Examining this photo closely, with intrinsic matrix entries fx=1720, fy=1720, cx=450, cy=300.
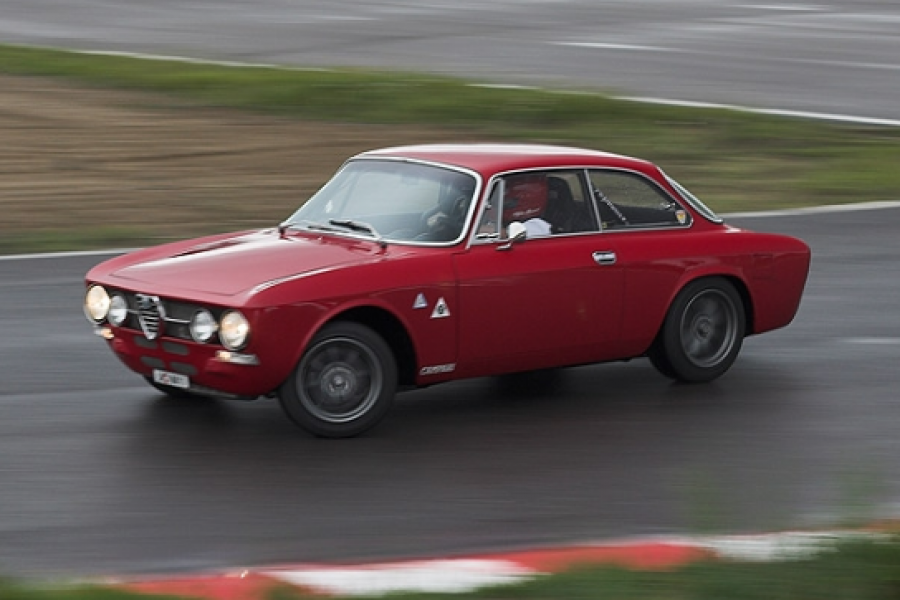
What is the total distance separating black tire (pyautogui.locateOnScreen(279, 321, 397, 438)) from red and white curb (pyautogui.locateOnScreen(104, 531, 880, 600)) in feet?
6.37

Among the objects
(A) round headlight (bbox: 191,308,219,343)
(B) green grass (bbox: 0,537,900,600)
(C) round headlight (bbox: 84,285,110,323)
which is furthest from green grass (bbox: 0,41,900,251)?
(B) green grass (bbox: 0,537,900,600)

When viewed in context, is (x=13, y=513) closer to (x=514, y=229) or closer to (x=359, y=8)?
(x=514, y=229)

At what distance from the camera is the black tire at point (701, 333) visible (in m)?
9.95

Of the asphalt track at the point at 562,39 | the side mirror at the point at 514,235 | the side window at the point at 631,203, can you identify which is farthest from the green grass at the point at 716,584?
the asphalt track at the point at 562,39

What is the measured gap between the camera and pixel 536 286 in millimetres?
9227

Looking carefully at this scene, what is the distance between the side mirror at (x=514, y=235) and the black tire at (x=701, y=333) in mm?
1178

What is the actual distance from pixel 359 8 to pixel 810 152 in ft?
48.0

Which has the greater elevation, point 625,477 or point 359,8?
point 359,8

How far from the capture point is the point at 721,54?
26297 millimetres

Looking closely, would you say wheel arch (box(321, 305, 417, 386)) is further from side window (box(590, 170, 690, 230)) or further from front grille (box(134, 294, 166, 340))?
side window (box(590, 170, 690, 230))

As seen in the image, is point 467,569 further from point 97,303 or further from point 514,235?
point 97,303

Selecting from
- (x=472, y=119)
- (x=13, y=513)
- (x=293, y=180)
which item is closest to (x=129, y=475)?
(x=13, y=513)

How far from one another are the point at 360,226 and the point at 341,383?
1001 millimetres

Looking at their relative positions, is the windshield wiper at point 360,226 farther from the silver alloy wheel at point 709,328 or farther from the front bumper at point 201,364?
the silver alloy wheel at point 709,328
